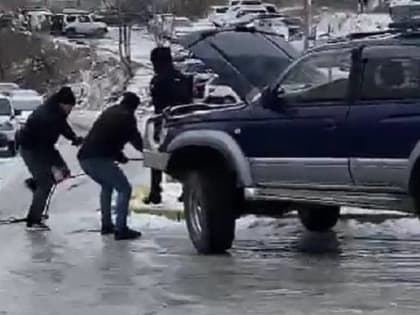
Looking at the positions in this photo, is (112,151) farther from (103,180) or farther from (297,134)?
(297,134)

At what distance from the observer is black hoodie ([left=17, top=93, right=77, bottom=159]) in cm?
1677

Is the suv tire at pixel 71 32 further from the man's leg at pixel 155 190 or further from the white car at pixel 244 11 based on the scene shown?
the man's leg at pixel 155 190

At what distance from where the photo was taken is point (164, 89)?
1811cm

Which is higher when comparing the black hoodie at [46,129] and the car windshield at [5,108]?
the black hoodie at [46,129]

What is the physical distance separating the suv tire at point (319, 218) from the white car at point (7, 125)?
58.9 feet

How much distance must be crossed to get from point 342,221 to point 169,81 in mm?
3027

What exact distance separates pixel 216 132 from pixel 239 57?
58.2 inches

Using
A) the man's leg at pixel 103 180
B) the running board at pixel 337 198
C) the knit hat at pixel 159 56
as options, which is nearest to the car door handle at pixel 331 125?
the running board at pixel 337 198

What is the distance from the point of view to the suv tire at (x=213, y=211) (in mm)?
13633

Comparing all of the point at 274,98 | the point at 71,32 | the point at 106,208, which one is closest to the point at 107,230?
the point at 106,208

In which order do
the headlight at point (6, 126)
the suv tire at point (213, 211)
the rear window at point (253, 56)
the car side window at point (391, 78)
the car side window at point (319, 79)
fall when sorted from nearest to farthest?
the car side window at point (391, 78)
the car side window at point (319, 79)
the suv tire at point (213, 211)
the rear window at point (253, 56)
the headlight at point (6, 126)

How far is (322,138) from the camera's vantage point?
488 inches

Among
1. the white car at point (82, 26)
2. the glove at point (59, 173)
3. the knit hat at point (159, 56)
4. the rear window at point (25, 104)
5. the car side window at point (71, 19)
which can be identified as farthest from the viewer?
the car side window at point (71, 19)

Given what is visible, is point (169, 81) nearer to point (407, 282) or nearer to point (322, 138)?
point (322, 138)
